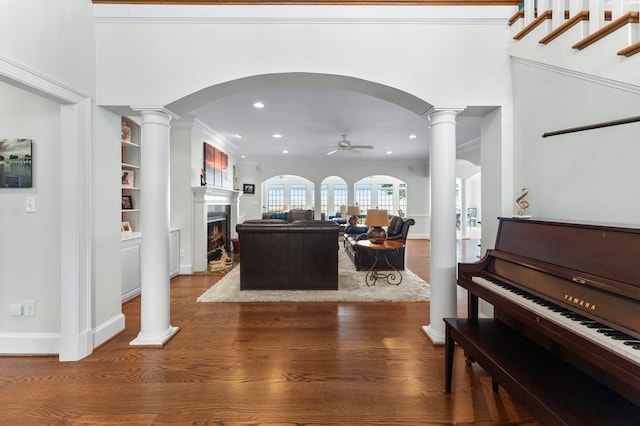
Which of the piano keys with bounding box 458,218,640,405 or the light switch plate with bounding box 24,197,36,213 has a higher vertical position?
the light switch plate with bounding box 24,197,36,213

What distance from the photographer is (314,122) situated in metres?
4.94

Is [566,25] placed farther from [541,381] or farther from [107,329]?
[107,329]

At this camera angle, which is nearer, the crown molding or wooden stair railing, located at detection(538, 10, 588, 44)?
wooden stair railing, located at detection(538, 10, 588, 44)

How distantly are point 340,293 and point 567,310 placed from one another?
254 centimetres

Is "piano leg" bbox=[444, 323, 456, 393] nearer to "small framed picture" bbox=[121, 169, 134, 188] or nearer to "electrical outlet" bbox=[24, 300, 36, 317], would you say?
"electrical outlet" bbox=[24, 300, 36, 317]

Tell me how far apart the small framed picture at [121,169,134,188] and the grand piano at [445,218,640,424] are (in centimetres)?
418

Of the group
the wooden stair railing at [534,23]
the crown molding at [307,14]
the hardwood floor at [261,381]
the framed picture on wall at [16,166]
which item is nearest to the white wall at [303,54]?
the crown molding at [307,14]

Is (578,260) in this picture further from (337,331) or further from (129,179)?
(129,179)

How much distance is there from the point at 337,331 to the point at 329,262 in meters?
1.27

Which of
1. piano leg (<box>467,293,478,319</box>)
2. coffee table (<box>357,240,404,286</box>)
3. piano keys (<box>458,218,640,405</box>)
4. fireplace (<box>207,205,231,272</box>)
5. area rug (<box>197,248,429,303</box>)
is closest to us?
piano keys (<box>458,218,640,405</box>)

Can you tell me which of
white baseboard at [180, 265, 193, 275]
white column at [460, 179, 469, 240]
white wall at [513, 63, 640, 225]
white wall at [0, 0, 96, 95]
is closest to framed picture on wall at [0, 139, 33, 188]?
white wall at [0, 0, 96, 95]

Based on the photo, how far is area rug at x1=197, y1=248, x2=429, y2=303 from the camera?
3.33 metres

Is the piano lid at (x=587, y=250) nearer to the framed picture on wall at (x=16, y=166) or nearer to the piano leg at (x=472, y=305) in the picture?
the piano leg at (x=472, y=305)

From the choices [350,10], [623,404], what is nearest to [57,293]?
[350,10]
